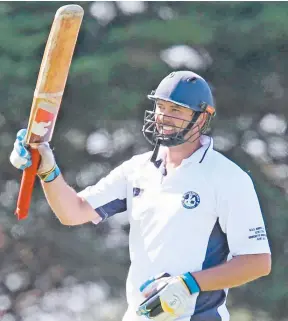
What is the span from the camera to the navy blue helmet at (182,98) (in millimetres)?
3053

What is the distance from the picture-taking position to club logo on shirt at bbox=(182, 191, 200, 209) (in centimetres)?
302

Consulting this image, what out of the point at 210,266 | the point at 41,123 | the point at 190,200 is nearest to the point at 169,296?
the point at 210,266

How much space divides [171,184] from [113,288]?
2461 millimetres

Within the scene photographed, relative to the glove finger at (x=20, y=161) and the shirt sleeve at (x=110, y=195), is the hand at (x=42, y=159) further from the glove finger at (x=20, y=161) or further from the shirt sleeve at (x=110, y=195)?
the shirt sleeve at (x=110, y=195)

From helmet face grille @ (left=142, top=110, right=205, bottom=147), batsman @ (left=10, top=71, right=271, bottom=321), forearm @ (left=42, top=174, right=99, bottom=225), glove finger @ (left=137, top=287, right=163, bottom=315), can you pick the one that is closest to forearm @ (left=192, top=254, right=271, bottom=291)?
batsman @ (left=10, top=71, right=271, bottom=321)

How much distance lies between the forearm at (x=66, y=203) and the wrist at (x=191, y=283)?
50 cm

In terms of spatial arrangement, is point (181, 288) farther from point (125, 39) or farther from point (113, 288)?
point (125, 39)

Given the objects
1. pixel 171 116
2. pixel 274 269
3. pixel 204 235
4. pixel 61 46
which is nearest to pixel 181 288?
pixel 204 235

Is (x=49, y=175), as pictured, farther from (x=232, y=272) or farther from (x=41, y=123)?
(x=232, y=272)

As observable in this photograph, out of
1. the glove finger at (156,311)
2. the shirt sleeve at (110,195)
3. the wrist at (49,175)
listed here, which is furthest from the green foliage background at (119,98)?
the glove finger at (156,311)

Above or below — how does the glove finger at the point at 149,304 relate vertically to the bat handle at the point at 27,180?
below

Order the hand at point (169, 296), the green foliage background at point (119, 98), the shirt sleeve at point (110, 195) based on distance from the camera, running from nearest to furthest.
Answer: the hand at point (169, 296), the shirt sleeve at point (110, 195), the green foliage background at point (119, 98)

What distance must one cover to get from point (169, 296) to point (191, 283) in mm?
76

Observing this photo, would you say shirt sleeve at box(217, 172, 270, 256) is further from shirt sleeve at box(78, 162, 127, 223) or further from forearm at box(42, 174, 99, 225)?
forearm at box(42, 174, 99, 225)
